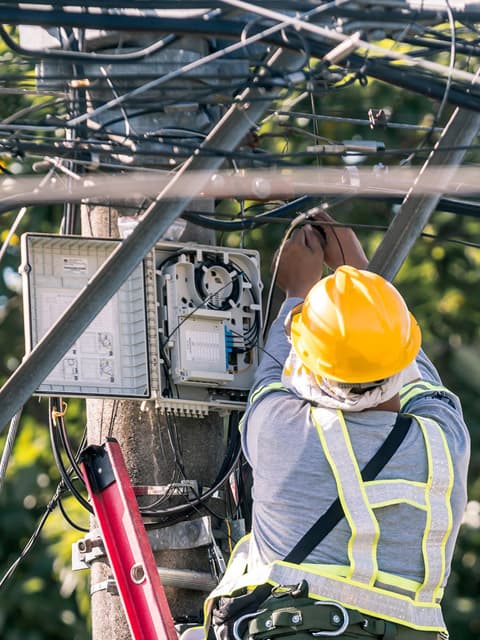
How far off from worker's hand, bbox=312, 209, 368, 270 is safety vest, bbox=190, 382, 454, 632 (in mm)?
921

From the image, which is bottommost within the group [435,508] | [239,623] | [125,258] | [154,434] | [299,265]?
[239,623]

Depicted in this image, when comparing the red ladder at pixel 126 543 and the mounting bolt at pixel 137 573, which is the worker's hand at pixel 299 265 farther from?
the mounting bolt at pixel 137 573

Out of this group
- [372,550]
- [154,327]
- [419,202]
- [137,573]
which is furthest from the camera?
[419,202]

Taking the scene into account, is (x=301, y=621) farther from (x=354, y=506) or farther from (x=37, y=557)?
(x=37, y=557)

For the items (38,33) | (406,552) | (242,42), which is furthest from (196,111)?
(406,552)

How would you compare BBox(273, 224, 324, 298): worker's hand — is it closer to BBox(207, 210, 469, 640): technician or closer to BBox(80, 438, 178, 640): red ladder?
BBox(207, 210, 469, 640): technician

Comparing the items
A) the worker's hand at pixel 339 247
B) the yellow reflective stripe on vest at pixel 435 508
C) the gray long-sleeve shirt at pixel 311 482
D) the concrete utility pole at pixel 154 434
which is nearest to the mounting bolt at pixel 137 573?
the concrete utility pole at pixel 154 434

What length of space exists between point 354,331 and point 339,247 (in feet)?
3.02

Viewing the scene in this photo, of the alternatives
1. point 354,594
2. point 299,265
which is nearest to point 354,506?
point 354,594

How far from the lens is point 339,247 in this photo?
5.74 metres

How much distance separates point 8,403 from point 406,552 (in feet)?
3.93

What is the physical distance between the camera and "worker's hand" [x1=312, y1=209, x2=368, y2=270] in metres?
5.73

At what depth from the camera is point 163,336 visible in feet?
18.1

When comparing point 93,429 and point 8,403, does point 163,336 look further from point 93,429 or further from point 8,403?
point 8,403
